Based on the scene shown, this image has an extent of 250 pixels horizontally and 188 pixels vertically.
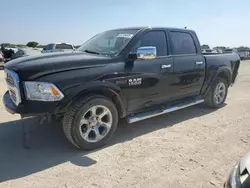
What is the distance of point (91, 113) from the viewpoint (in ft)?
12.5

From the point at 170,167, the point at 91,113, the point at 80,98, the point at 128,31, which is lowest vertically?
the point at 170,167

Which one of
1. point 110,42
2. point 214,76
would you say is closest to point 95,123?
point 110,42

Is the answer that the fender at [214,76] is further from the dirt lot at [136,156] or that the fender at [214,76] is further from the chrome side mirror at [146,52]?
the chrome side mirror at [146,52]

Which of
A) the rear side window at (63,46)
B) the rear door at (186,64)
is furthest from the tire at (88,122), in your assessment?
the rear side window at (63,46)

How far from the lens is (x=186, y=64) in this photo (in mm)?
5188

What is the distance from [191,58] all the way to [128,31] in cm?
156

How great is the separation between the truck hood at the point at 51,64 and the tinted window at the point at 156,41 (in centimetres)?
86

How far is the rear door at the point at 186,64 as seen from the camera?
503 cm

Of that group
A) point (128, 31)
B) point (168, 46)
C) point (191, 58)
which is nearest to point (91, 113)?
point (128, 31)

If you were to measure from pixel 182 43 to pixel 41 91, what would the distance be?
3.21 meters

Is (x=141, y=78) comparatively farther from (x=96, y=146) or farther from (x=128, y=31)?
(x=96, y=146)

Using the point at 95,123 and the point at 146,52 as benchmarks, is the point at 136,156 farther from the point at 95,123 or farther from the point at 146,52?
the point at 146,52

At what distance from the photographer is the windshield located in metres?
4.34

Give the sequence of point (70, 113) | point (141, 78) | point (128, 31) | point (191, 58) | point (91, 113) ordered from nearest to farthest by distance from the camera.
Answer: point (70, 113) → point (91, 113) → point (141, 78) → point (128, 31) → point (191, 58)
